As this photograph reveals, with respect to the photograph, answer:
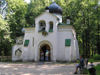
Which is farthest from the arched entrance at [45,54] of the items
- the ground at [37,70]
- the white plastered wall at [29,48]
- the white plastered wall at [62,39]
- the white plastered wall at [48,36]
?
the ground at [37,70]

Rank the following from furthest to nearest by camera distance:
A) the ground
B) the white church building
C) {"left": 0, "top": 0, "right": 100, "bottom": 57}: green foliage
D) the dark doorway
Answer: {"left": 0, "top": 0, "right": 100, "bottom": 57}: green foliage → the dark doorway → the white church building → the ground

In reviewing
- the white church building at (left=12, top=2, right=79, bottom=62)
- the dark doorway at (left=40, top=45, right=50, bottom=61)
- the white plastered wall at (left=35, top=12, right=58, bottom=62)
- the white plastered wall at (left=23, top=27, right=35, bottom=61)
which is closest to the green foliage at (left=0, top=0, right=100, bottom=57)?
the white plastered wall at (left=23, top=27, right=35, bottom=61)

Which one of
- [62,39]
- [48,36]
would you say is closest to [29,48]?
[48,36]

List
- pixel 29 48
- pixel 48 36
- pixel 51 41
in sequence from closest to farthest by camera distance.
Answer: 1. pixel 51 41
2. pixel 48 36
3. pixel 29 48

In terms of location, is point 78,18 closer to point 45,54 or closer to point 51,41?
point 51,41

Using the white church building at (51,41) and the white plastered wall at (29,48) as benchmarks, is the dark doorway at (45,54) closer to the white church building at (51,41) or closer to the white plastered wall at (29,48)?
the white church building at (51,41)

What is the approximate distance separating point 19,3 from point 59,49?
571 inches

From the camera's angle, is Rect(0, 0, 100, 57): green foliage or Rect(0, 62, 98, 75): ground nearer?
Rect(0, 62, 98, 75): ground

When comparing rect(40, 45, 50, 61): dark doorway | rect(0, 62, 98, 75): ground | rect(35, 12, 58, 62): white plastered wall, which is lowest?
rect(0, 62, 98, 75): ground

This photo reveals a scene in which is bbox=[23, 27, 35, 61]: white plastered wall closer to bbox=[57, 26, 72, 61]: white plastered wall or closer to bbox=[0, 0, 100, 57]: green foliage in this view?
bbox=[57, 26, 72, 61]: white plastered wall

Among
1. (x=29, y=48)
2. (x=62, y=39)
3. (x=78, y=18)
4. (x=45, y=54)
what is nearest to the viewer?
(x=62, y=39)

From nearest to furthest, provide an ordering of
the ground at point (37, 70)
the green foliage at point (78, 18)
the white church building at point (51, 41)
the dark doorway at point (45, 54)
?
1. the ground at point (37, 70)
2. the white church building at point (51, 41)
3. the dark doorway at point (45, 54)
4. the green foliage at point (78, 18)

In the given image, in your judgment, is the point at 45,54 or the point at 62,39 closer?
the point at 62,39

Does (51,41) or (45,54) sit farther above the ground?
(51,41)
